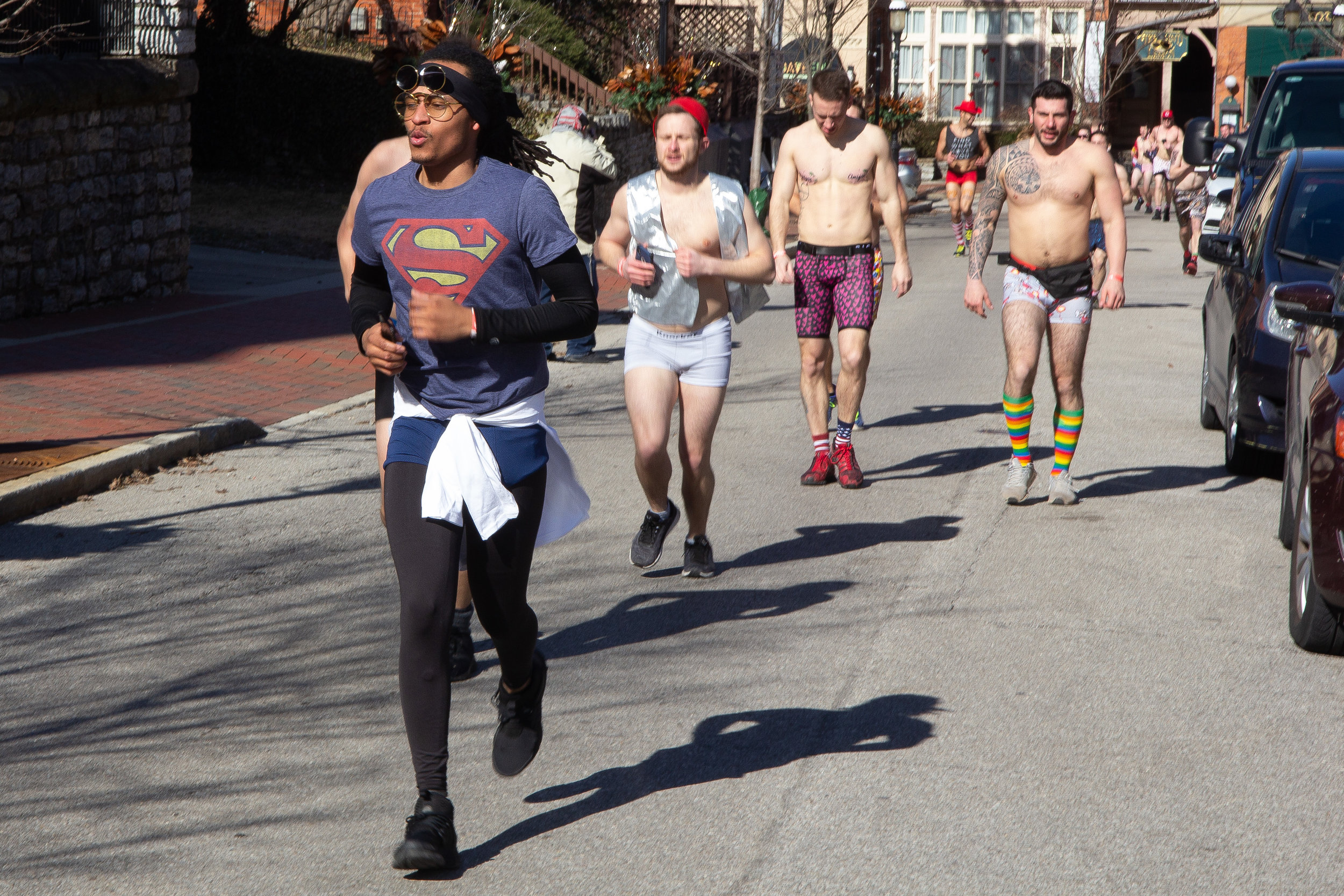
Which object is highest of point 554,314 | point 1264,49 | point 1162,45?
point 1264,49

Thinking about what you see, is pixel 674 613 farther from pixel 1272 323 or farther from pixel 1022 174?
pixel 1272 323

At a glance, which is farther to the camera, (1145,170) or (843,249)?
(1145,170)

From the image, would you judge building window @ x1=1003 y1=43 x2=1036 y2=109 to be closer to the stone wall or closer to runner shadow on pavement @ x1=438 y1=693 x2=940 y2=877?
the stone wall

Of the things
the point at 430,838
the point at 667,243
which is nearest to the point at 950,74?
the point at 667,243

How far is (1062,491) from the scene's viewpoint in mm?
7648

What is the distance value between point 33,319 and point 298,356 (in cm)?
271

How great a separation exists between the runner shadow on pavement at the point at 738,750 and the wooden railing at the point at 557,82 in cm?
2146

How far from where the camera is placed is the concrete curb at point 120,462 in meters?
7.36

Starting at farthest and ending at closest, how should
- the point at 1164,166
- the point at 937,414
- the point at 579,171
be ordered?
the point at 1164,166
the point at 579,171
the point at 937,414

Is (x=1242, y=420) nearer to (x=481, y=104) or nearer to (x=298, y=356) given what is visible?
(x=481, y=104)

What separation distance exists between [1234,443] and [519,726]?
542 cm

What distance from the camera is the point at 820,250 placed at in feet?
26.7

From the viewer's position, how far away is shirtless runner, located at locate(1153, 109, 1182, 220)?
28.1m

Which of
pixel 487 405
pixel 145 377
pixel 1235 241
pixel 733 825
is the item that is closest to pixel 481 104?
pixel 487 405
